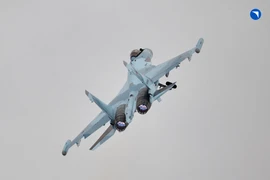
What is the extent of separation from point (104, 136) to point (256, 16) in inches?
1578

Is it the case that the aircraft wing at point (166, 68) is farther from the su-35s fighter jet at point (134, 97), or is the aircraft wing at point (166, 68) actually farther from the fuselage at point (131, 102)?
the fuselage at point (131, 102)

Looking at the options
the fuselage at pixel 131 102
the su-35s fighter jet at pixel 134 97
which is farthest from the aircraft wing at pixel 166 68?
the fuselage at pixel 131 102

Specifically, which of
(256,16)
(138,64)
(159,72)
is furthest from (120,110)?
(256,16)

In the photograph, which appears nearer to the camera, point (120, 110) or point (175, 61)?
point (120, 110)

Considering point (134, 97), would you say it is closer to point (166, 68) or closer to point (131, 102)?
point (131, 102)

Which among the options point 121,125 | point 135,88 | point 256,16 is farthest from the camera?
point 256,16

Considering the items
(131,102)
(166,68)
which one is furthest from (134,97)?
(166,68)

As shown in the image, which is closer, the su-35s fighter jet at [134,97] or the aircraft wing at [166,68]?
the su-35s fighter jet at [134,97]

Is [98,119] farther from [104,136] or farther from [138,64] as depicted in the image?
[138,64]

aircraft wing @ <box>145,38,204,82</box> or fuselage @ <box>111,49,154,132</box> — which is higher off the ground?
aircraft wing @ <box>145,38,204,82</box>

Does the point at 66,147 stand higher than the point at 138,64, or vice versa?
the point at 138,64

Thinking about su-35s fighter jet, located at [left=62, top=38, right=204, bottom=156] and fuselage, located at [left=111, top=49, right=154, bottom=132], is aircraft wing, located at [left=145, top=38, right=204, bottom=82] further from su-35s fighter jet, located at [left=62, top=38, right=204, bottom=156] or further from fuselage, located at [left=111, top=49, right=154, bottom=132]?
fuselage, located at [left=111, top=49, right=154, bottom=132]

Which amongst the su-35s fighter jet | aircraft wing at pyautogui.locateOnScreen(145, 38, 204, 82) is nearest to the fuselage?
the su-35s fighter jet

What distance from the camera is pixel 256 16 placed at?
9975cm
